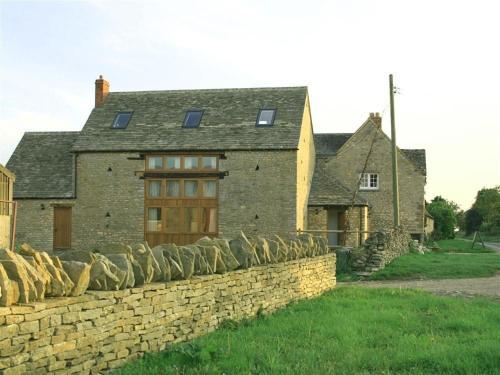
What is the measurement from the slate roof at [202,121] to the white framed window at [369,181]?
1045 centimetres

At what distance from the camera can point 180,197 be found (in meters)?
29.9

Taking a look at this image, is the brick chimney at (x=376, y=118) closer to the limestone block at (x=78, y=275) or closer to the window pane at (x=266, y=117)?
the window pane at (x=266, y=117)

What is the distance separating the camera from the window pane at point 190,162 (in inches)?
1174

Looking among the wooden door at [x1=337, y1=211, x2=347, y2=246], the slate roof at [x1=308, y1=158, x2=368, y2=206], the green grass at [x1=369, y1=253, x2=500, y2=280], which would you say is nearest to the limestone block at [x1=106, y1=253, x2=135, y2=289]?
the green grass at [x1=369, y1=253, x2=500, y2=280]

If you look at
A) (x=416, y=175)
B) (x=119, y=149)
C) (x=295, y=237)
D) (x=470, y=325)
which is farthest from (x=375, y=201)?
(x=470, y=325)

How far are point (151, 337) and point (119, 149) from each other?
22.7m

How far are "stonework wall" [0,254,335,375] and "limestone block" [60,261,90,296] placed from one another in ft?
0.30

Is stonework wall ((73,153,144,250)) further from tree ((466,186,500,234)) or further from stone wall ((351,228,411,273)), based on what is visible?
tree ((466,186,500,234))

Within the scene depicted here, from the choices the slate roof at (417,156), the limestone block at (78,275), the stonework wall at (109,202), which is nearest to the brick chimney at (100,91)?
the stonework wall at (109,202)

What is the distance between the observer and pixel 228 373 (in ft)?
24.0

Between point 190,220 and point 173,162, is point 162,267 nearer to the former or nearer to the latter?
point 190,220

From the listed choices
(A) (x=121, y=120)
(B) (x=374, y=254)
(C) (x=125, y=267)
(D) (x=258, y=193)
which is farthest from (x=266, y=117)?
(C) (x=125, y=267)

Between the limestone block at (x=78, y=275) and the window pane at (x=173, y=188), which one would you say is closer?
the limestone block at (x=78, y=275)

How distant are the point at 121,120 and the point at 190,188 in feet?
18.2
